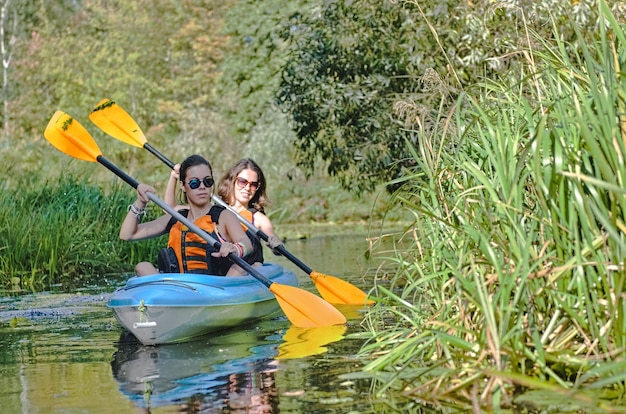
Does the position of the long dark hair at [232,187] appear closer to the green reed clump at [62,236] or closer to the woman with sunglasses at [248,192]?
the woman with sunglasses at [248,192]

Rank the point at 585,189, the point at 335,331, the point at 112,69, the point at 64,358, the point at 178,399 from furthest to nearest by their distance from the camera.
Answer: the point at 112,69
the point at 335,331
the point at 64,358
the point at 178,399
the point at 585,189

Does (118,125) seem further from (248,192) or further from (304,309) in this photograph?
(304,309)

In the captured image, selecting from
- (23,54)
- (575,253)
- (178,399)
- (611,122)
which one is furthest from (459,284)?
(23,54)

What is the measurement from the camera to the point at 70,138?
7.52 metres

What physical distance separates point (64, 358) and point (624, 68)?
2.99m

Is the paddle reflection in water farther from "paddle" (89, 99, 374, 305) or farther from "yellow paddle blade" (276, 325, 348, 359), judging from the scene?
"paddle" (89, 99, 374, 305)

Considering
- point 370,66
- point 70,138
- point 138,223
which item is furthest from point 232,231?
point 370,66

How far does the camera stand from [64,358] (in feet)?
18.5

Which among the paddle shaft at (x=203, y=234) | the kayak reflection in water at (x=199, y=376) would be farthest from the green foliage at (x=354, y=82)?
the kayak reflection in water at (x=199, y=376)

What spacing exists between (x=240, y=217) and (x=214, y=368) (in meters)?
2.92

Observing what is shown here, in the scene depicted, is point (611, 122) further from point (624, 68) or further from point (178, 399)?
point (178, 399)

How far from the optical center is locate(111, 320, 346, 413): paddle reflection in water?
4207 mm

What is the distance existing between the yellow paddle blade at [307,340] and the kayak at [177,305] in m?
0.37

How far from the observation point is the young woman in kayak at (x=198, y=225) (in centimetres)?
668
